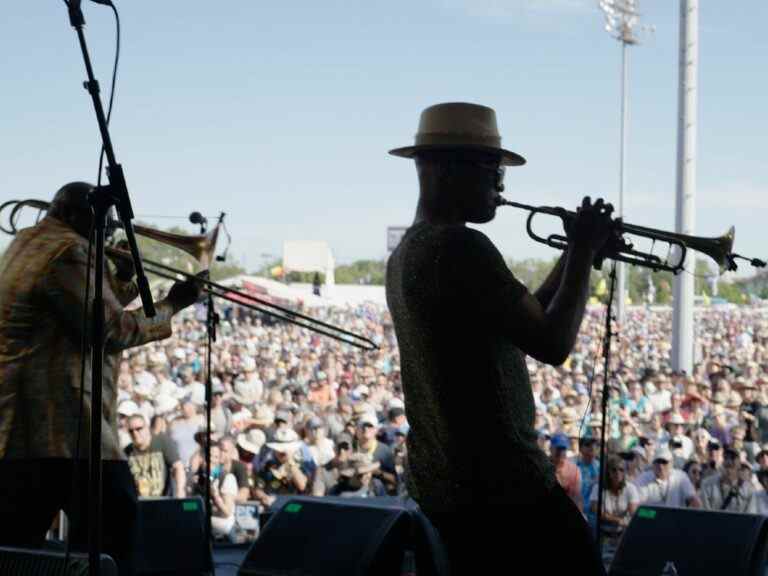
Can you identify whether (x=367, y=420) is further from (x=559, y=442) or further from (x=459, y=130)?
(x=459, y=130)

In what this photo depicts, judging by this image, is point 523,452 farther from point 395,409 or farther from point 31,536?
point 395,409

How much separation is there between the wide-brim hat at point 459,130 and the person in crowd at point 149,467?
279 inches

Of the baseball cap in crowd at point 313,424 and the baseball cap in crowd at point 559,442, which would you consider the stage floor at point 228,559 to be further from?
the baseball cap in crowd at point 313,424

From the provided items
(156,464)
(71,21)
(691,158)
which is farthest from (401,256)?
(691,158)

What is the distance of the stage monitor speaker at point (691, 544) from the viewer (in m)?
4.45

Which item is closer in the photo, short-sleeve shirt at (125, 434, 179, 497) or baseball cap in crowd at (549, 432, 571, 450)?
baseball cap in crowd at (549, 432, 571, 450)

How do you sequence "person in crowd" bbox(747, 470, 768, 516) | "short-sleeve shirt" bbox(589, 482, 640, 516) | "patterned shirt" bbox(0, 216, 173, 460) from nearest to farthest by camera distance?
"patterned shirt" bbox(0, 216, 173, 460) → "person in crowd" bbox(747, 470, 768, 516) → "short-sleeve shirt" bbox(589, 482, 640, 516)

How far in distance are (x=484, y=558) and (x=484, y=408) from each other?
308 millimetres

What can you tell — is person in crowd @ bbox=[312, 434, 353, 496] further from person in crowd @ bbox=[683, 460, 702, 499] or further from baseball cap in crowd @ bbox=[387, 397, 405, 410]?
baseball cap in crowd @ bbox=[387, 397, 405, 410]

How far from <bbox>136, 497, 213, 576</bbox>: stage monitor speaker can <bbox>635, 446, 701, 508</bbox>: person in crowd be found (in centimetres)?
415

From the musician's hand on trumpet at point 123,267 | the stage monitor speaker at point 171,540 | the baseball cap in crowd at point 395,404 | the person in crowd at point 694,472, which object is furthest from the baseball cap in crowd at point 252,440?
the musician's hand on trumpet at point 123,267

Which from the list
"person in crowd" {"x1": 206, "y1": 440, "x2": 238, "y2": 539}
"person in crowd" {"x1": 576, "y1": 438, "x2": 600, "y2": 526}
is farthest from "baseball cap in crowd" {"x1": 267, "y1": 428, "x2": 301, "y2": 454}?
"person in crowd" {"x1": 576, "y1": 438, "x2": 600, "y2": 526}

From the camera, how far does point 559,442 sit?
30.3ft

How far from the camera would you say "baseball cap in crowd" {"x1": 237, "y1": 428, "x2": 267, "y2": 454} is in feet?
33.8
